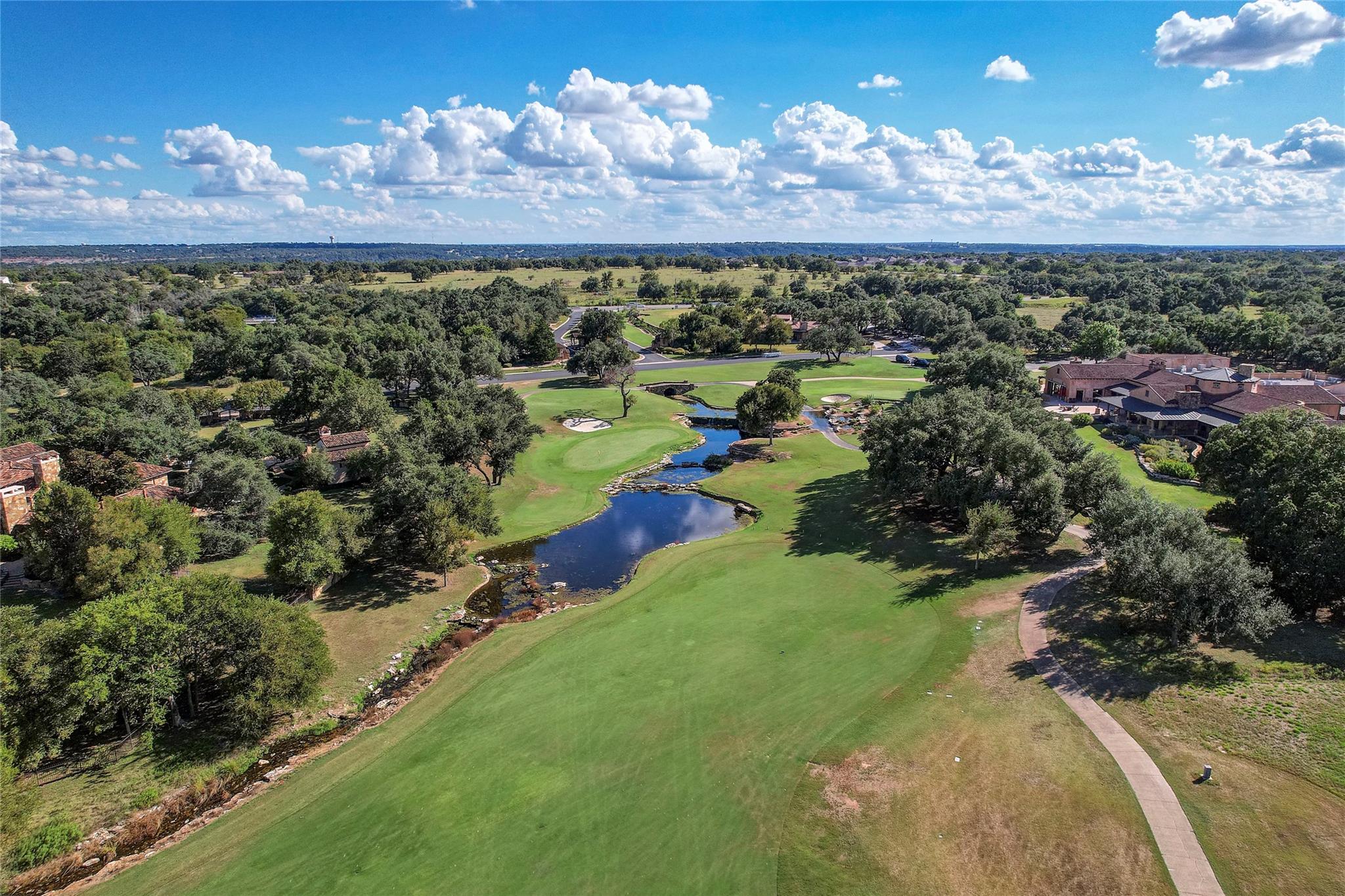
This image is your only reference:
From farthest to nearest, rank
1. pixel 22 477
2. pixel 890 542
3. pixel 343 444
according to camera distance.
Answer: pixel 343 444
pixel 22 477
pixel 890 542

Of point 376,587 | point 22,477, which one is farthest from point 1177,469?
point 22,477

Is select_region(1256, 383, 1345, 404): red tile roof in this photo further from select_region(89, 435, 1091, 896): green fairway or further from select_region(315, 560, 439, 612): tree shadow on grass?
select_region(315, 560, 439, 612): tree shadow on grass

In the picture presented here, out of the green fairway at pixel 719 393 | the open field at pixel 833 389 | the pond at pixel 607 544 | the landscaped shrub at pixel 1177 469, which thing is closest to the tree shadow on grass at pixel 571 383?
the green fairway at pixel 719 393

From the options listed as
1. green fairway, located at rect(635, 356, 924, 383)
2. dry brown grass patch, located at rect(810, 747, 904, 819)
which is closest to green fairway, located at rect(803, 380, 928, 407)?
green fairway, located at rect(635, 356, 924, 383)

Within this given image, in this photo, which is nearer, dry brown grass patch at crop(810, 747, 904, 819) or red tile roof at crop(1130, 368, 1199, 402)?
dry brown grass patch at crop(810, 747, 904, 819)

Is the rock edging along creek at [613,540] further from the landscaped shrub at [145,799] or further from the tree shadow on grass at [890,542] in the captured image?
the landscaped shrub at [145,799]

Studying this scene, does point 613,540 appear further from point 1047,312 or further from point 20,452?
point 1047,312

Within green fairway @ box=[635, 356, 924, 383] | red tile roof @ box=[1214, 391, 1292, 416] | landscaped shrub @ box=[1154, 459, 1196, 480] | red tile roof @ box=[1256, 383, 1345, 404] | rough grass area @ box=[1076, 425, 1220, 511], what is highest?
red tile roof @ box=[1256, 383, 1345, 404]
